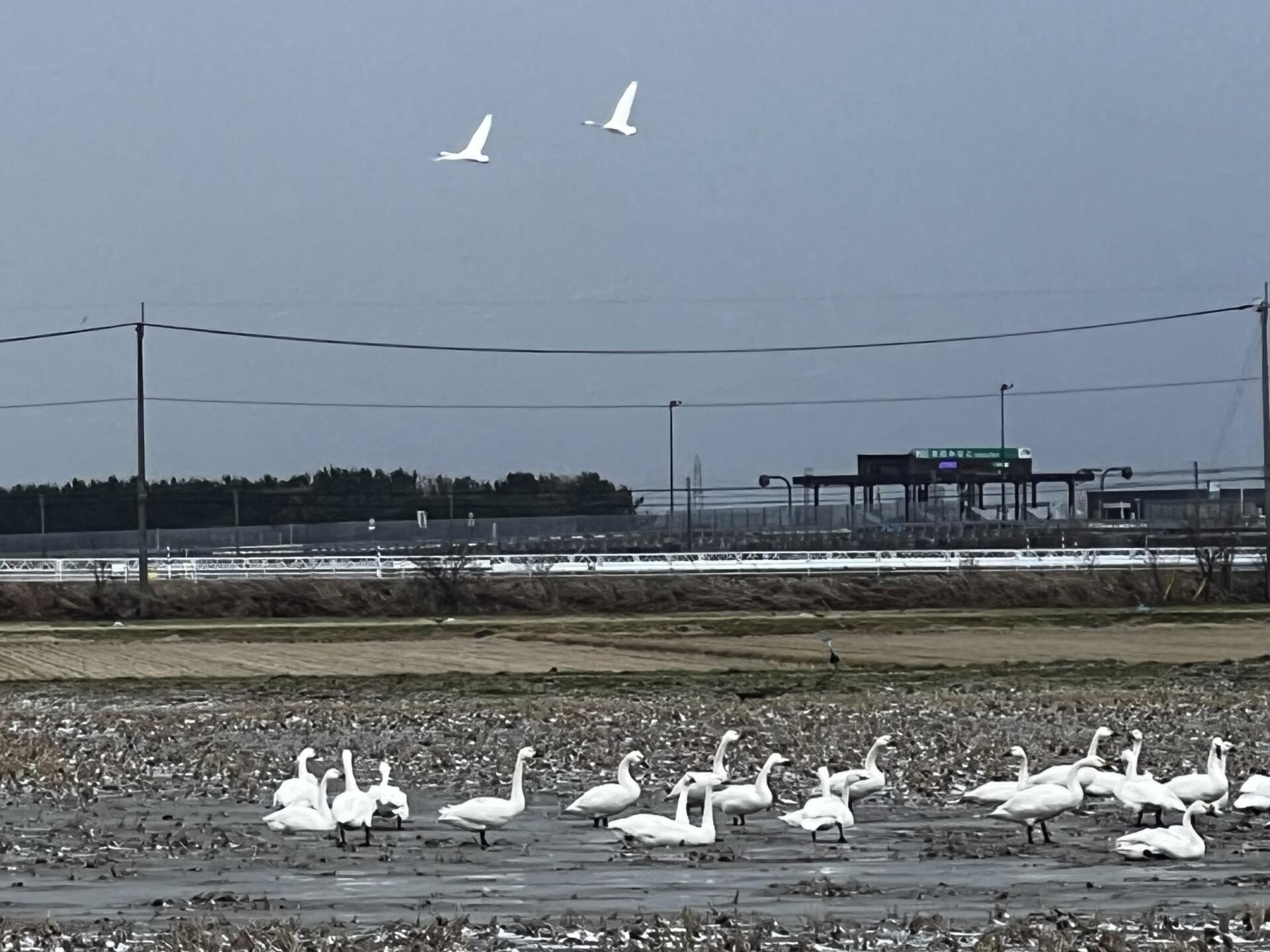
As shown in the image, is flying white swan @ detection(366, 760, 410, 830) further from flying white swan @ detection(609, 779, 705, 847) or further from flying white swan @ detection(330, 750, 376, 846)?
flying white swan @ detection(609, 779, 705, 847)

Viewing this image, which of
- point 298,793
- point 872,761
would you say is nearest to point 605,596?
point 872,761

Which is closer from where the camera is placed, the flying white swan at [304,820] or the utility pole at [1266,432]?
the flying white swan at [304,820]

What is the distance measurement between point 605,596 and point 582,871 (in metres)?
37.3

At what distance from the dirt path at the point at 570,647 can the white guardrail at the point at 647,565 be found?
7.90 meters

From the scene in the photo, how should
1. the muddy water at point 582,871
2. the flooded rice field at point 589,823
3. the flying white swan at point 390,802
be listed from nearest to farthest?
the flooded rice field at point 589,823
the muddy water at point 582,871
the flying white swan at point 390,802

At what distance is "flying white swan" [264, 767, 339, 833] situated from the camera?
1357cm

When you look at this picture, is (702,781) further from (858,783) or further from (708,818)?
(708,818)

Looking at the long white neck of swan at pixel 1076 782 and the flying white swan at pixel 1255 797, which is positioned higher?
the long white neck of swan at pixel 1076 782

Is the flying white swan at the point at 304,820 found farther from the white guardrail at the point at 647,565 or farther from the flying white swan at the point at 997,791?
the white guardrail at the point at 647,565

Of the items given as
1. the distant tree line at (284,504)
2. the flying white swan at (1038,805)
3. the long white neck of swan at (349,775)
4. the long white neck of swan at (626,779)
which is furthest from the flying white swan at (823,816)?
the distant tree line at (284,504)

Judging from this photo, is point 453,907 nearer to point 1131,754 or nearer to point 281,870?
point 281,870

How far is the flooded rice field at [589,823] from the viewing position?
11.3 meters

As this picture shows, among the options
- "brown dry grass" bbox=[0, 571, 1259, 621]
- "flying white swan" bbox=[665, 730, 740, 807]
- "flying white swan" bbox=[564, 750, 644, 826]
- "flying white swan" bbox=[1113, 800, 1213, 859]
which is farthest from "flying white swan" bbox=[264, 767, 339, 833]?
"brown dry grass" bbox=[0, 571, 1259, 621]

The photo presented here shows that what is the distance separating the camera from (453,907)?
11.4 metres
